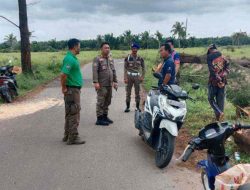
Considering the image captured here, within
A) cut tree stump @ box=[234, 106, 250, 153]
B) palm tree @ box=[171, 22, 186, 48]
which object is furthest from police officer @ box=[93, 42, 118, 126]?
palm tree @ box=[171, 22, 186, 48]

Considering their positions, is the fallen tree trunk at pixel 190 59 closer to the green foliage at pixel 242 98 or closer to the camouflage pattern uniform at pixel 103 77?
the green foliage at pixel 242 98

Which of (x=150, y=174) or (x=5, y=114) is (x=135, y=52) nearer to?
(x=5, y=114)

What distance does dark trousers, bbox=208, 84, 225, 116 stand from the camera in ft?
32.6

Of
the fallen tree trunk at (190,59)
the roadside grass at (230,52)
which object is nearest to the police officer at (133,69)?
the fallen tree trunk at (190,59)

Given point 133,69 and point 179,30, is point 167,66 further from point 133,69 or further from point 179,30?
point 179,30

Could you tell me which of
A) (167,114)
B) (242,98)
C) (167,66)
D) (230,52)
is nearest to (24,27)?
(242,98)

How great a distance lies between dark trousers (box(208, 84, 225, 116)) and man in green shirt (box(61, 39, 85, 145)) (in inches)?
129

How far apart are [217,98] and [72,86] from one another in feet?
11.8

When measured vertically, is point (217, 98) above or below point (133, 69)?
below

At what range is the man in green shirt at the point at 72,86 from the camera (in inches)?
320

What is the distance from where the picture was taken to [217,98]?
10.1 metres

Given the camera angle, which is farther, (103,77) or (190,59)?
(190,59)

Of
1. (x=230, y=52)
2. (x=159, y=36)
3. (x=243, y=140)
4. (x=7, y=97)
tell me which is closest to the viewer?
(x=243, y=140)

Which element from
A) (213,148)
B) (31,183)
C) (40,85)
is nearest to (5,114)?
(31,183)
